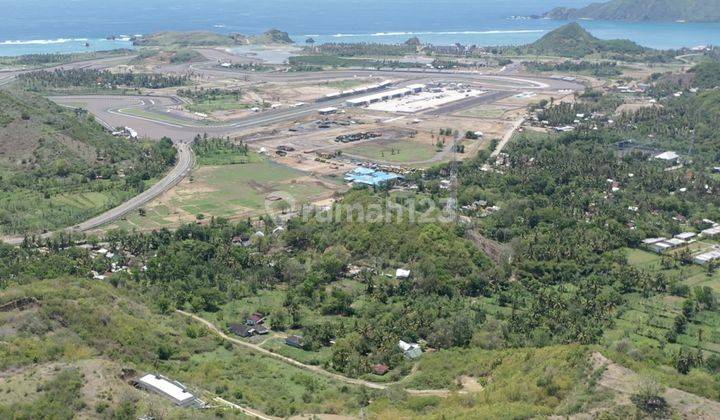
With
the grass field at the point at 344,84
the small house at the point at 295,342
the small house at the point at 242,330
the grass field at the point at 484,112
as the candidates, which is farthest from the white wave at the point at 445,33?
the small house at the point at 295,342

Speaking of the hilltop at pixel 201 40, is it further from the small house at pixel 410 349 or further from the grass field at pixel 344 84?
the small house at pixel 410 349

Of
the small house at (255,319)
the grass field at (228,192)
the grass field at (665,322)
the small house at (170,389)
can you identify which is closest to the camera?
the small house at (170,389)

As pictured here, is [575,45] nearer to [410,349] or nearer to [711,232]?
[711,232]

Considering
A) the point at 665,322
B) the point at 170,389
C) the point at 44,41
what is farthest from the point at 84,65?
the point at 170,389

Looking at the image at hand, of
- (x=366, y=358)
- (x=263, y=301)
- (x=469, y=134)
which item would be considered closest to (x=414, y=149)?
(x=469, y=134)

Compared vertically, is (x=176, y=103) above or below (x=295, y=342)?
above

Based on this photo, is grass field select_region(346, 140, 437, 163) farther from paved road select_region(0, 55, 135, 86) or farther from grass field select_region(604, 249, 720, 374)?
paved road select_region(0, 55, 135, 86)
